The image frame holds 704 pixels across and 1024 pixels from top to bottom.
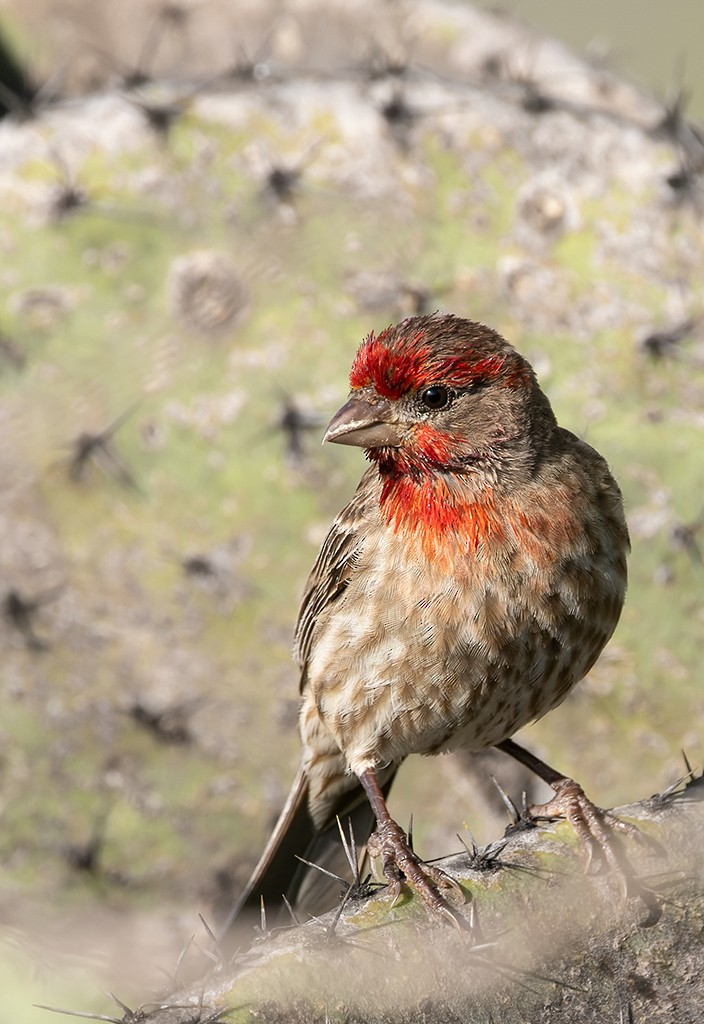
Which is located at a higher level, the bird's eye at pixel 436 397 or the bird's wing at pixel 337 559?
the bird's eye at pixel 436 397

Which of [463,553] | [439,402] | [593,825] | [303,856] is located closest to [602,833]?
[593,825]

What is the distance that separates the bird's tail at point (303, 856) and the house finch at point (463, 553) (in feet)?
1.80

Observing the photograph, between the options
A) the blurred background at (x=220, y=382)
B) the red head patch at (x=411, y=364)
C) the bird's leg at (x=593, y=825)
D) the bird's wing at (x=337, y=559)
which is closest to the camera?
the bird's leg at (x=593, y=825)

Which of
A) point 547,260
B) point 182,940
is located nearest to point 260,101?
point 547,260

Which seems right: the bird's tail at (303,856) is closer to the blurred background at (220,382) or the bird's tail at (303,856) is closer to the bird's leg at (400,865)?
the blurred background at (220,382)

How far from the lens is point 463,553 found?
3287 mm

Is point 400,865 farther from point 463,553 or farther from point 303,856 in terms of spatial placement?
point 303,856

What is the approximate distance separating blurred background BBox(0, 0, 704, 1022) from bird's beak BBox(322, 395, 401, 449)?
3.08 ft

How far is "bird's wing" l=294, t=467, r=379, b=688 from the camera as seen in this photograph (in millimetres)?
3582

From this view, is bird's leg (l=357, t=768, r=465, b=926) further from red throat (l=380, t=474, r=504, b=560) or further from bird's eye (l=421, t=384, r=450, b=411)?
bird's eye (l=421, t=384, r=450, b=411)

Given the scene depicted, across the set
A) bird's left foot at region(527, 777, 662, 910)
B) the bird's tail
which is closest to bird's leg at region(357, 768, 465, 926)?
bird's left foot at region(527, 777, 662, 910)

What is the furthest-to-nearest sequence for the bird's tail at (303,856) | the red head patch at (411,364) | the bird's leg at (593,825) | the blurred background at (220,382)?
1. the blurred background at (220,382)
2. the bird's tail at (303,856)
3. the red head patch at (411,364)
4. the bird's leg at (593,825)

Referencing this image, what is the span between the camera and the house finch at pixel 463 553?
3.27m


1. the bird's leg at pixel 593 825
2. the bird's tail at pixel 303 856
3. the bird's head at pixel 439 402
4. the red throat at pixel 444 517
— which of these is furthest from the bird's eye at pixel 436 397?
the bird's tail at pixel 303 856
